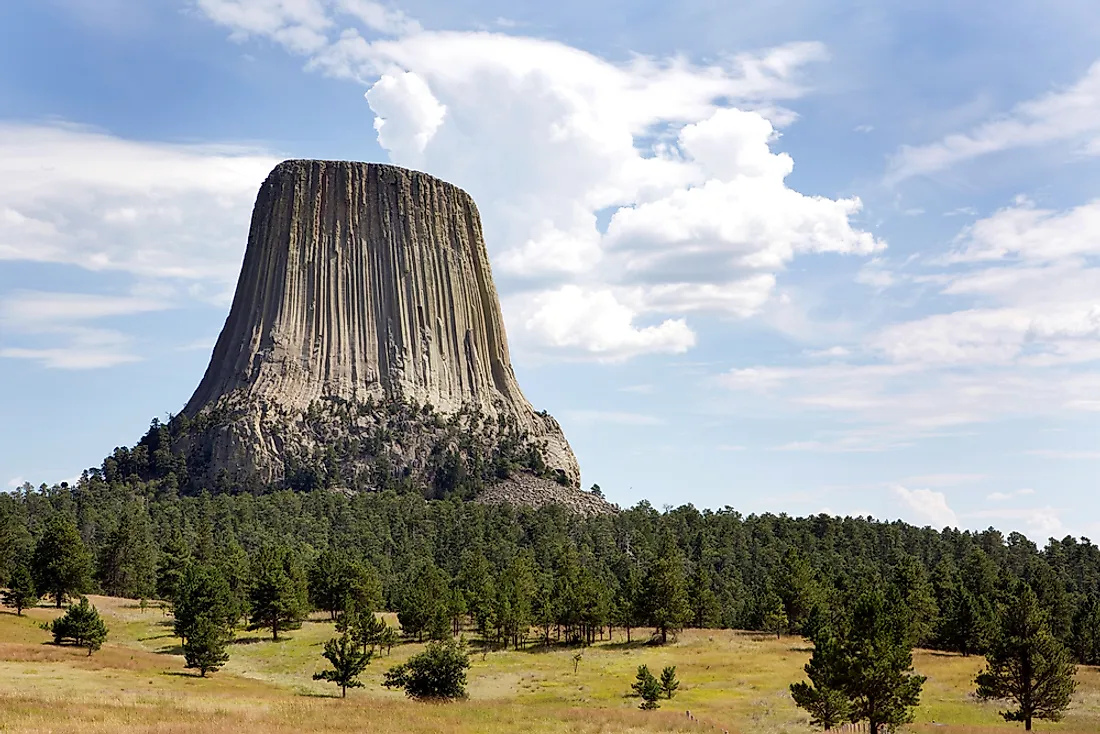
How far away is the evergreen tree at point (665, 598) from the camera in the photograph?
316ft

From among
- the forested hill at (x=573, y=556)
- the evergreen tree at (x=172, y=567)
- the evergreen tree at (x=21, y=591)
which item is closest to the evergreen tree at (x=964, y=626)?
the forested hill at (x=573, y=556)

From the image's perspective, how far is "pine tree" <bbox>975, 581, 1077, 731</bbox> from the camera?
5816cm

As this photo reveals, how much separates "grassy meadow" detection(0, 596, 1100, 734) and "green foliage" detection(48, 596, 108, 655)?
154 cm

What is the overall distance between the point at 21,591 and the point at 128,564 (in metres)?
27.7

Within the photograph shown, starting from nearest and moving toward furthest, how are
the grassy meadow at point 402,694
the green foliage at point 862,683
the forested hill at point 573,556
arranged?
the grassy meadow at point 402,694 < the green foliage at point 862,683 < the forested hill at point 573,556

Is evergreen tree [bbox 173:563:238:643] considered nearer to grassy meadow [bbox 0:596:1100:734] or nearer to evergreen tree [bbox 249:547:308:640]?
grassy meadow [bbox 0:596:1100:734]

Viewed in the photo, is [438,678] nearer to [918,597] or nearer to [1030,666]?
[1030,666]

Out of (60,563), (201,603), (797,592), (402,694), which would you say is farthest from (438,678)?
(60,563)

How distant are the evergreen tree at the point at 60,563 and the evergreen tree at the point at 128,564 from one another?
1427 cm

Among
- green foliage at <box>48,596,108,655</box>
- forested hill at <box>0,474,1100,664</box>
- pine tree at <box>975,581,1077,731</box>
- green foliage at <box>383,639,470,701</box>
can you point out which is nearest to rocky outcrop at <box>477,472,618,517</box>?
forested hill at <box>0,474,1100,664</box>

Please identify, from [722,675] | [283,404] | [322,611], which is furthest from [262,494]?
[722,675]

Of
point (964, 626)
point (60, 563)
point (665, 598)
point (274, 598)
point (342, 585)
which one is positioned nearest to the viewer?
point (964, 626)

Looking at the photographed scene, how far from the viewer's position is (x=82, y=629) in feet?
247

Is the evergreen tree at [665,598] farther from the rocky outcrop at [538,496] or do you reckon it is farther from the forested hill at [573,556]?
the rocky outcrop at [538,496]
